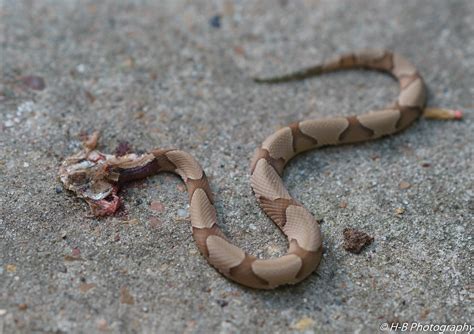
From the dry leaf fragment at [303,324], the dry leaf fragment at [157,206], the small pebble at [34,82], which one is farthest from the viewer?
the small pebble at [34,82]

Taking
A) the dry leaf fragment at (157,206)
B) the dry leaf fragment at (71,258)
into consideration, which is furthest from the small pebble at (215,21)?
the dry leaf fragment at (71,258)

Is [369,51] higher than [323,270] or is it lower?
higher

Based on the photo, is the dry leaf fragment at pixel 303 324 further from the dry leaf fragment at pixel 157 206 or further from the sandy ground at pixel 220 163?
the dry leaf fragment at pixel 157 206

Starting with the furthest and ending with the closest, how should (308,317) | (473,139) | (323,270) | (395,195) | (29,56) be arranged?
(29,56), (473,139), (395,195), (323,270), (308,317)

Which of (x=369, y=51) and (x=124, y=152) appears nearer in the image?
(x=124, y=152)

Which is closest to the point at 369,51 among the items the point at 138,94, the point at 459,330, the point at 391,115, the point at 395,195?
the point at 391,115

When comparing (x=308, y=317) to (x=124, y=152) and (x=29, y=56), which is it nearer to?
(x=124, y=152)
